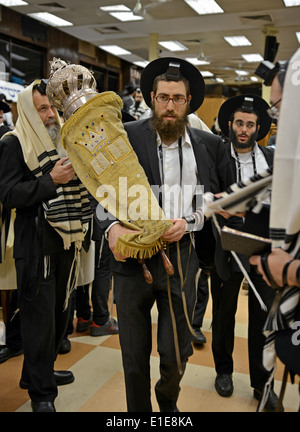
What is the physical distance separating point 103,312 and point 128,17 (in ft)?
26.3

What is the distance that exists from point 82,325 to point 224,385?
1.35 metres

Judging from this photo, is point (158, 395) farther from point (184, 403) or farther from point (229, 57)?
point (229, 57)

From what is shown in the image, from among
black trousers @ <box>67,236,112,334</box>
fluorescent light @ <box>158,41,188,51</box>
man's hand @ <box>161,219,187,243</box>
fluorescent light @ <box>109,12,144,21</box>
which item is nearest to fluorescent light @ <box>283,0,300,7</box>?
fluorescent light @ <box>109,12,144,21</box>

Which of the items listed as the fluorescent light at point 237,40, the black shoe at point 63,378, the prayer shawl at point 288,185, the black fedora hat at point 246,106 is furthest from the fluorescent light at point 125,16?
the prayer shawl at point 288,185

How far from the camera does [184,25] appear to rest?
390 inches

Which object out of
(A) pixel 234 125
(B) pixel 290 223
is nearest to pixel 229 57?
(A) pixel 234 125

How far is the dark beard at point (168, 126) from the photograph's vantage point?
1817 millimetres

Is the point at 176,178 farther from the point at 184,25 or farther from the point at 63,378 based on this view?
the point at 184,25

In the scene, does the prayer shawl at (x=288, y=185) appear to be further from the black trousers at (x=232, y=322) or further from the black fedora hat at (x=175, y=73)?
the black trousers at (x=232, y=322)

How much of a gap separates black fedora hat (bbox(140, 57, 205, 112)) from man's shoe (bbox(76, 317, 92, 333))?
6.73 ft

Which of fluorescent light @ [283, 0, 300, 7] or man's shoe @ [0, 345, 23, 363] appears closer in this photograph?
man's shoe @ [0, 345, 23, 363]

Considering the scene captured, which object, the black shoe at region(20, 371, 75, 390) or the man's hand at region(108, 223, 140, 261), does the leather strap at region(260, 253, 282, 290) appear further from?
the black shoe at region(20, 371, 75, 390)

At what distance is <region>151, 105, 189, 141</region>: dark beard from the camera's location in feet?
5.96

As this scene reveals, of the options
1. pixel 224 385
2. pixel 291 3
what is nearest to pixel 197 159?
pixel 224 385
